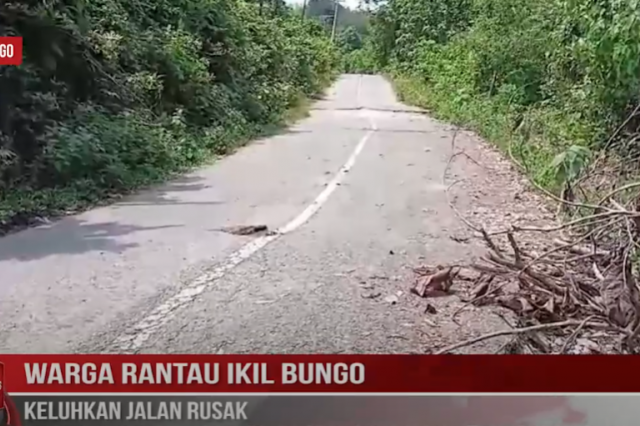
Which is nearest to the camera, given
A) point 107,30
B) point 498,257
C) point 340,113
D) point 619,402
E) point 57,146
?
point 619,402

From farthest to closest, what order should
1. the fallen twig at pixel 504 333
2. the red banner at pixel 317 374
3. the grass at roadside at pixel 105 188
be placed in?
1. the grass at roadside at pixel 105 188
2. the fallen twig at pixel 504 333
3. the red banner at pixel 317 374

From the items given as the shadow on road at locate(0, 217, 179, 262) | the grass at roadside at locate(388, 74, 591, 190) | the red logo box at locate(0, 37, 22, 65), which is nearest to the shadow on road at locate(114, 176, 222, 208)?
the shadow on road at locate(0, 217, 179, 262)

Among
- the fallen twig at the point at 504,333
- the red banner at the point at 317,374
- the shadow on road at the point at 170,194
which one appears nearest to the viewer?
the red banner at the point at 317,374

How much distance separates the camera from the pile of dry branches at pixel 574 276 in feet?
5.17

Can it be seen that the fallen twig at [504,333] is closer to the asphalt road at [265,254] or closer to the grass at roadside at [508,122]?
the asphalt road at [265,254]

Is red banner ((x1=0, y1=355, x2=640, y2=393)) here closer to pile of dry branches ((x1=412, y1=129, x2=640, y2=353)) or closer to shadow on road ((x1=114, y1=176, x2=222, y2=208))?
pile of dry branches ((x1=412, y1=129, x2=640, y2=353))

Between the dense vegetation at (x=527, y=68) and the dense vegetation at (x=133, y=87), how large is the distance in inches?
8.7

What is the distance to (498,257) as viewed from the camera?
1675mm

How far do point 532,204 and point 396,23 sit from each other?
0.60 meters

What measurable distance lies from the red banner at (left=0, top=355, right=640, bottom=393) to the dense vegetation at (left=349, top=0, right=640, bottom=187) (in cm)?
42

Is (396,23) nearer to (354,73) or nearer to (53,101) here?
(354,73)

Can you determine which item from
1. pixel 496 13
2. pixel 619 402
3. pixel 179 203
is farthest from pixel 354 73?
pixel 619 402

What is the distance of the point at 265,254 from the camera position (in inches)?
70.5

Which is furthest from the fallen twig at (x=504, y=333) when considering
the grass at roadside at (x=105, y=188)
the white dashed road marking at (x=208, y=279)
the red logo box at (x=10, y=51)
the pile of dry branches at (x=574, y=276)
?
the red logo box at (x=10, y=51)
